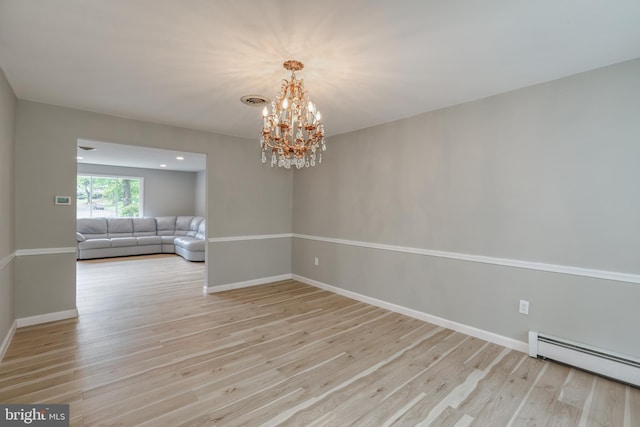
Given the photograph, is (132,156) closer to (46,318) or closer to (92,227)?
(92,227)

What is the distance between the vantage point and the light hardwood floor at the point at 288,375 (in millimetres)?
1881

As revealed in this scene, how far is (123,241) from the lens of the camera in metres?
7.57

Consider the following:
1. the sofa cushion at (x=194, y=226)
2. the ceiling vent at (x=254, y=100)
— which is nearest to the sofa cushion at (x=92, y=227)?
the sofa cushion at (x=194, y=226)

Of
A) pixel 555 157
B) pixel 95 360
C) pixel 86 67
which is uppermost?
pixel 86 67

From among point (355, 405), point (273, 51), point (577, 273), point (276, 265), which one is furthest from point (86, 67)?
point (577, 273)

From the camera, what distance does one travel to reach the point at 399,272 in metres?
3.71

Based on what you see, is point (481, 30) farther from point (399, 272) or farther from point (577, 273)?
point (399, 272)

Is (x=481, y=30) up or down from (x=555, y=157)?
up

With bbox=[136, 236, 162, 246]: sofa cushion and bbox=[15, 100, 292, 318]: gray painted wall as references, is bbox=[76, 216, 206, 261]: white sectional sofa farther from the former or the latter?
bbox=[15, 100, 292, 318]: gray painted wall

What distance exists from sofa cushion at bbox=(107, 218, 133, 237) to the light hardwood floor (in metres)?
5.09

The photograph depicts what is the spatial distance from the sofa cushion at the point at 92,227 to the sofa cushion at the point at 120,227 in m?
0.11

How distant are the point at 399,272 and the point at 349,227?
3.35 ft

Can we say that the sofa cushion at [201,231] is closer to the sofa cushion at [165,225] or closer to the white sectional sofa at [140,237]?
the white sectional sofa at [140,237]

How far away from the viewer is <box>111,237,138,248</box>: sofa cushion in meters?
7.45
